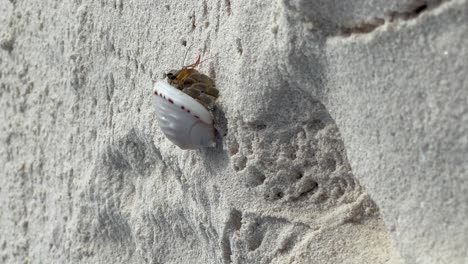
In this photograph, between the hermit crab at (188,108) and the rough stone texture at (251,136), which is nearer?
the rough stone texture at (251,136)

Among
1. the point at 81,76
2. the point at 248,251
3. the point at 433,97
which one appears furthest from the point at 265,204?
the point at 81,76

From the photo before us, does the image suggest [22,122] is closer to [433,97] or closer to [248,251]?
[248,251]

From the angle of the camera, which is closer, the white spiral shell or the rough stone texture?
the rough stone texture

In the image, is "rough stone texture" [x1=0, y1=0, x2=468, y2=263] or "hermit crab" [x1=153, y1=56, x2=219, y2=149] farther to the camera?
"hermit crab" [x1=153, y1=56, x2=219, y2=149]
